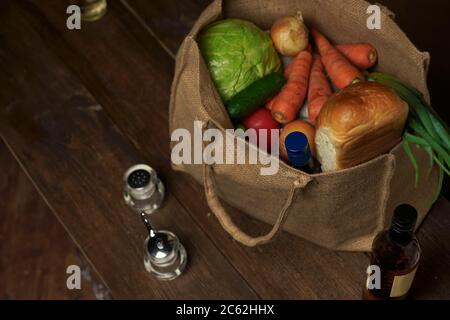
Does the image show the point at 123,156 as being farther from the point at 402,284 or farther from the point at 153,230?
the point at 402,284

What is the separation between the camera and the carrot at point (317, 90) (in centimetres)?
92

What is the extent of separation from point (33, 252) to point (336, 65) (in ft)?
3.26

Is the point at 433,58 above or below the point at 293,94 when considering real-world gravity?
below

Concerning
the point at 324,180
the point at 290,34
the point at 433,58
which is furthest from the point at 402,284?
the point at 433,58

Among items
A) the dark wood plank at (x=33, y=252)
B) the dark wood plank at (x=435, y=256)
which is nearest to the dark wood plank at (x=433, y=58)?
the dark wood plank at (x=435, y=256)

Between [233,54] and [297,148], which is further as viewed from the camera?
[233,54]

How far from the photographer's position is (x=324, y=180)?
2.58 feet

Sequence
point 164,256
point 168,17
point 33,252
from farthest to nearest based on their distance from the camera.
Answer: point 33,252
point 168,17
point 164,256

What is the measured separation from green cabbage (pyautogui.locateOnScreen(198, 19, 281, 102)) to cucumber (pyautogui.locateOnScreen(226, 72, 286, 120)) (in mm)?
26

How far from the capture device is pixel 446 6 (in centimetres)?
121

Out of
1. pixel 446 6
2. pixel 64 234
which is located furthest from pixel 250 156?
pixel 64 234

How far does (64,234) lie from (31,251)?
0.30 feet
